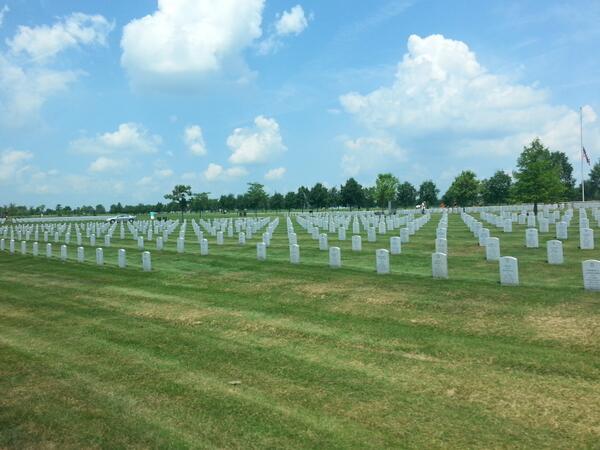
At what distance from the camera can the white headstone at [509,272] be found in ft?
35.0

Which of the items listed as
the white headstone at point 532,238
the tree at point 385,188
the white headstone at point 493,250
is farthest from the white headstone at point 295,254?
the tree at point 385,188

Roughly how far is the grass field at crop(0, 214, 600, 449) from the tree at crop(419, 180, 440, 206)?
75305 mm

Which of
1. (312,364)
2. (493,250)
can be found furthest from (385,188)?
(312,364)

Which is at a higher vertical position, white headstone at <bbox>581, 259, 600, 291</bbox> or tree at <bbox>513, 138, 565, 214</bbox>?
tree at <bbox>513, 138, 565, 214</bbox>

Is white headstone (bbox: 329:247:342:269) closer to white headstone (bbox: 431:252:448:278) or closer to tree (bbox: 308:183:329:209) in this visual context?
white headstone (bbox: 431:252:448:278)

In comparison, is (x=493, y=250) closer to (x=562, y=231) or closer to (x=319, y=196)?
(x=562, y=231)

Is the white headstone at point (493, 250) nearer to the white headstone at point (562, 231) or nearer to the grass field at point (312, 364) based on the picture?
the grass field at point (312, 364)

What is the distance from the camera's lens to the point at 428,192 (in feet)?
284

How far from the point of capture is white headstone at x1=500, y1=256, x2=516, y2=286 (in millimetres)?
10680

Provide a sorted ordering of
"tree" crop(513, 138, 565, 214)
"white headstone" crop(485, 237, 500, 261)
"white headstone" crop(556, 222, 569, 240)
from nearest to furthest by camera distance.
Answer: "white headstone" crop(485, 237, 500, 261), "white headstone" crop(556, 222, 569, 240), "tree" crop(513, 138, 565, 214)

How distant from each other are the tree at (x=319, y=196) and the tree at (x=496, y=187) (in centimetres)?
2681

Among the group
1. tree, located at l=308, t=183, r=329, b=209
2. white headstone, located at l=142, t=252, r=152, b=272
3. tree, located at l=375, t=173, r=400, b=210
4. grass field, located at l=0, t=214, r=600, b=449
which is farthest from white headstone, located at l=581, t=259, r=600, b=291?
tree, located at l=308, t=183, r=329, b=209

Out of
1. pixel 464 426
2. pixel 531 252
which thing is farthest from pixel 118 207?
pixel 464 426

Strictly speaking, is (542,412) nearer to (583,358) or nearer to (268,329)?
(583,358)
